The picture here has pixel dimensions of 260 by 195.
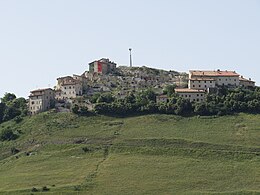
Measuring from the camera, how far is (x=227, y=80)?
15200 cm

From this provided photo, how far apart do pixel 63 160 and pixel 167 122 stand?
81.5ft

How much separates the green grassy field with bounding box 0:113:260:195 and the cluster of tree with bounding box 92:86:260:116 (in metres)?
2.72

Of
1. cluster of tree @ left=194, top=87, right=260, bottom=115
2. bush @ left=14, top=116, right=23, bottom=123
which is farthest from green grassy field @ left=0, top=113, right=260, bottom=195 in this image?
cluster of tree @ left=194, top=87, right=260, bottom=115

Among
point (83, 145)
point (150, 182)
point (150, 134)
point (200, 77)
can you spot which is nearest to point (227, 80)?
point (200, 77)

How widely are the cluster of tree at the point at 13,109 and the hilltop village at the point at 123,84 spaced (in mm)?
2797

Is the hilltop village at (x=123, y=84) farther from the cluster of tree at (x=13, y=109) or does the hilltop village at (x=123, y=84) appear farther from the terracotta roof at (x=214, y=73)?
the cluster of tree at (x=13, y=109)

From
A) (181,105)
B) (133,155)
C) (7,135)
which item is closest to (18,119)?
(7,135)

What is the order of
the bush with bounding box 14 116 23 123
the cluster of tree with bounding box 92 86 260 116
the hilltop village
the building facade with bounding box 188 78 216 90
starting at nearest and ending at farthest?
the cluster of tree with bounding box 92 86 260 116 < the bush with bounding box 14 116 23 123 < the hilltop village < the building facade with bounding box 188 78 216 90

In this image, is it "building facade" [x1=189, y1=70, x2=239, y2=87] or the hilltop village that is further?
"building facade" [x1=189, y1=70, x2=239, y2=87]

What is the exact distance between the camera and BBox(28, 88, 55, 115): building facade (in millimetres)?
146625

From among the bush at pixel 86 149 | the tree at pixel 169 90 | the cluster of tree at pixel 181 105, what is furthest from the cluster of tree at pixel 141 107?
the bush at pixel 86 149

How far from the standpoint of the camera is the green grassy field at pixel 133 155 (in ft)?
340

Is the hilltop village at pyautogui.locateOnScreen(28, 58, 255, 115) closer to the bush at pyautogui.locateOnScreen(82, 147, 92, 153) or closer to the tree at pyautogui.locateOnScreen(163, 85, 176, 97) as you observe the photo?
the tree at pyautogui.locateOnScreen(163, 85, 176, 97)

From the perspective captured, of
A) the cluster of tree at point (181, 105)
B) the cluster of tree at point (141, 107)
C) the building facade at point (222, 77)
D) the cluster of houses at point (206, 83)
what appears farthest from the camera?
the building facade at point (222, 77)
